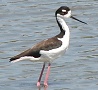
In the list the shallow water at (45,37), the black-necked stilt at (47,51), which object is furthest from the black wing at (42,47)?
the shallow water at (45,37)

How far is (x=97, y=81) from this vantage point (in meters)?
10.6

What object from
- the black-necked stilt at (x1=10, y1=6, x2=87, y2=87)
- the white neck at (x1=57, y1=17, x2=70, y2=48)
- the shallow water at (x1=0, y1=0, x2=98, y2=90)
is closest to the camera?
the black-necked stilt at (x1=10, y1=6, x2=87, y2=87)

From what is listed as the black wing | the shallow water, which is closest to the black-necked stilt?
the black wing

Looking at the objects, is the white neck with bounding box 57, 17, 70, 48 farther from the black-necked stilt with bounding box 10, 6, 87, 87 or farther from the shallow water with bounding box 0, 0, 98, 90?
the shallow water with bounding box 0, 0, 98, 90

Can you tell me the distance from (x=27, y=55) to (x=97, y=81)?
4.36ft

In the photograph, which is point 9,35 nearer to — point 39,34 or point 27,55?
point 39,34

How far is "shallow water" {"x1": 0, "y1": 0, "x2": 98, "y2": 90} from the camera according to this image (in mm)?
10656

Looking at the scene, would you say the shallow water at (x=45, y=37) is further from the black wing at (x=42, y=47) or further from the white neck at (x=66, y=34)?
the white neck at (x=66, y=34)

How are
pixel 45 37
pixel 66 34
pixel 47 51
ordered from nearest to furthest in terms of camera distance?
pixel 47 51
pixel 66 34
pixel 45 37

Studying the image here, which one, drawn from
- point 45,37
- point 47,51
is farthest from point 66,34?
point 45,37

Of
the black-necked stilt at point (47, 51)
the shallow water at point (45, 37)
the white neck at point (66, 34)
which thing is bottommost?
the shallow water at point (45, 37)

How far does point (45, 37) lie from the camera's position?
44.0 ft

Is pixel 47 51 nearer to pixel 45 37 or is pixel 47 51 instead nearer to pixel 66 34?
pixel 66 34

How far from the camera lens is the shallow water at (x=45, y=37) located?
35.0ft
